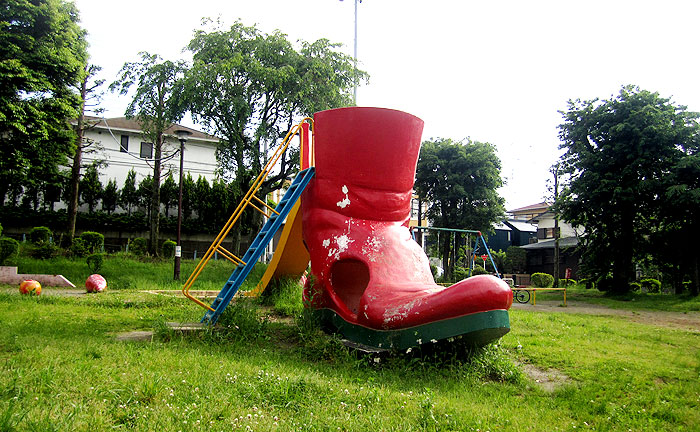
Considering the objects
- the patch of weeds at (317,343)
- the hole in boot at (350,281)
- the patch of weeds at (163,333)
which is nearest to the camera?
the patch of weeds at (317,343)

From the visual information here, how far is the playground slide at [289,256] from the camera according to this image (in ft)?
29.3

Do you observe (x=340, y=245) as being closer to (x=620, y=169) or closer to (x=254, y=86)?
(x=254, y=86)

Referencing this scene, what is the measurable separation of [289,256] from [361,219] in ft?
9.93

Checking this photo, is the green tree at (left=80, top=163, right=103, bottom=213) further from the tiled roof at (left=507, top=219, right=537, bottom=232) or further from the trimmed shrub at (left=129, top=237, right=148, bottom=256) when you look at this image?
the tiled roof at (left=507, top=219, right=537, bottom=232)

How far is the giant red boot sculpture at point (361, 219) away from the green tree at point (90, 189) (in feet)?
84.7

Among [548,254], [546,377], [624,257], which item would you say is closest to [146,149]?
[624,257]

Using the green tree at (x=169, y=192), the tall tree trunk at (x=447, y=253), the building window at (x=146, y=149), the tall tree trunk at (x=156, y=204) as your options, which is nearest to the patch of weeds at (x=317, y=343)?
the tall tree trunk at (x=156, y=204)

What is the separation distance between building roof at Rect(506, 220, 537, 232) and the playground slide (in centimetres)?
3940

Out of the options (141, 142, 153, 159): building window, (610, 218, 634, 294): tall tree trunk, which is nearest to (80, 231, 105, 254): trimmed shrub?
(141, 142, 153, 159): building window

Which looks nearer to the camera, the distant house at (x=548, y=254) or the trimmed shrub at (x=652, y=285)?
the trimmed shrub at (x=652, y=285)

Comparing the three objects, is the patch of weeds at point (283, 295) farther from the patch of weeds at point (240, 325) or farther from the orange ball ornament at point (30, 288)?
the orange ball ornament at point (30, 288)

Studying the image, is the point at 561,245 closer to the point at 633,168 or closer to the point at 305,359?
the point at 633,168

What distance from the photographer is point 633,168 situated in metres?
19.5

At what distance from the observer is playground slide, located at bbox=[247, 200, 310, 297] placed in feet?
29.3
